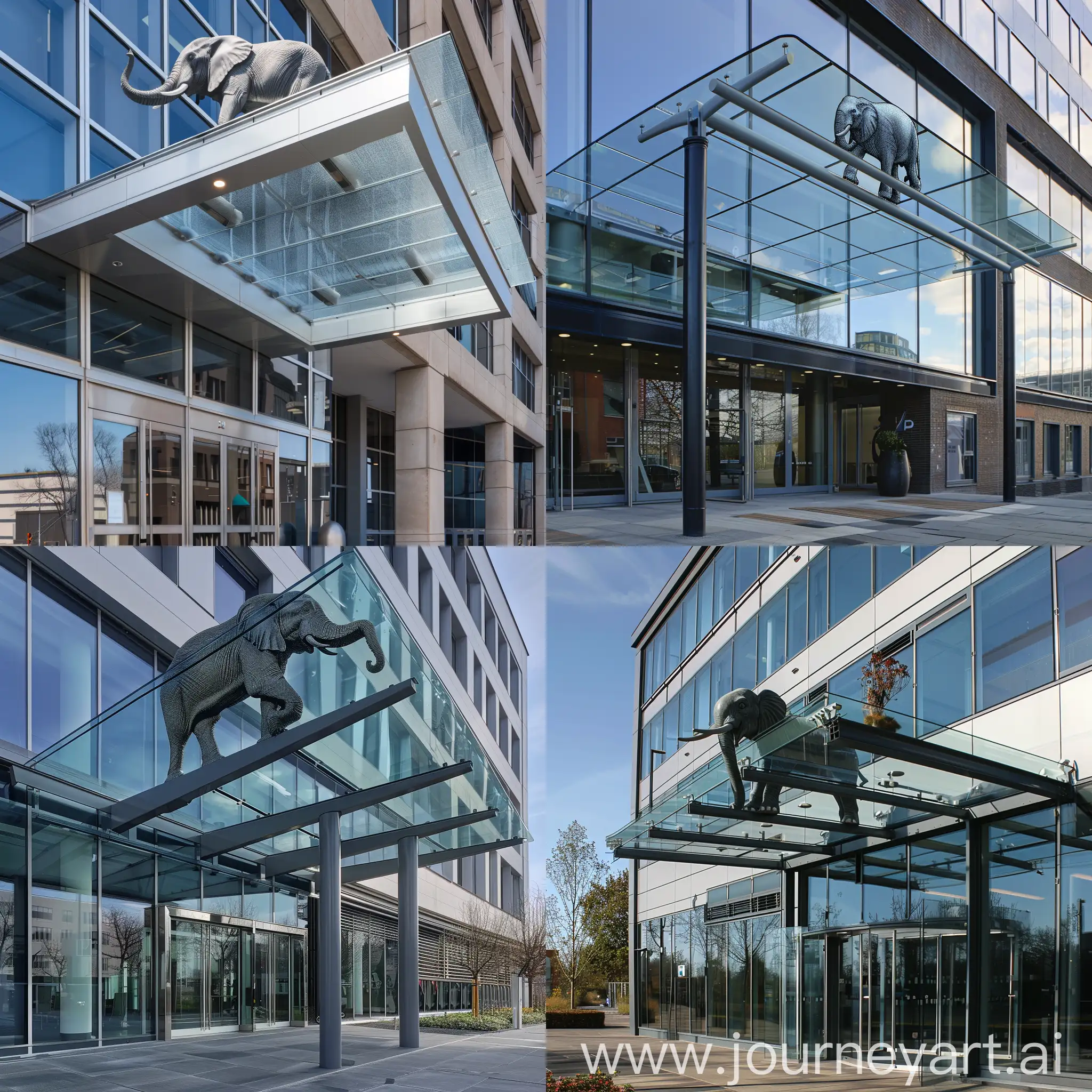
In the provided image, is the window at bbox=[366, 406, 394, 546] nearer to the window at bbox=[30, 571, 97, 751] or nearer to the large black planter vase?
the window at bbox=[30, 571, 97, 751]

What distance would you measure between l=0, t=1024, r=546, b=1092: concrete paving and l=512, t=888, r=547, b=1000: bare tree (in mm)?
21533

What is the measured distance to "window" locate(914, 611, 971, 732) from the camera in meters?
13.0

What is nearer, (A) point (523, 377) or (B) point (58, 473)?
(B) point (58, 473)

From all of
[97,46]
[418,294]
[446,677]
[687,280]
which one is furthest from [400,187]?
[446,677]

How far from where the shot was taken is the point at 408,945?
37.6ft

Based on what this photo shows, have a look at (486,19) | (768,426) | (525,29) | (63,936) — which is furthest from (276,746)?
(525,29)

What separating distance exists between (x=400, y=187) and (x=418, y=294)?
294cm

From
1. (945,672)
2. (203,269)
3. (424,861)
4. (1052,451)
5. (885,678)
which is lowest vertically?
(424,861)

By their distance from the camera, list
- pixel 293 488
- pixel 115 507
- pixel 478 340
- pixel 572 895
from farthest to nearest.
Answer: pixel 572 895 < pixel 478 340 < pixel 293 488 < pixel 115 507

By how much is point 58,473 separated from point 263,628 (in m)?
2.53

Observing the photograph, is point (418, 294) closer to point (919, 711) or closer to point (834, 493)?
point (919, 711)

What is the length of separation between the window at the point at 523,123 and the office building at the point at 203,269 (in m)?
10.9

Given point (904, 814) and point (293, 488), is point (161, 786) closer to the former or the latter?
point (293, 488)

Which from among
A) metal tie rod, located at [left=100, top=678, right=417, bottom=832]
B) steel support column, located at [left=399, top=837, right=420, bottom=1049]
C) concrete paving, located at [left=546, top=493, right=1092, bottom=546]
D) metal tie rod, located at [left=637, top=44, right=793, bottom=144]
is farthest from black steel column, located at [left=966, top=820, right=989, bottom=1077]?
metal tie rod, located at [left=637, top=44, right=793, bottom=144]
